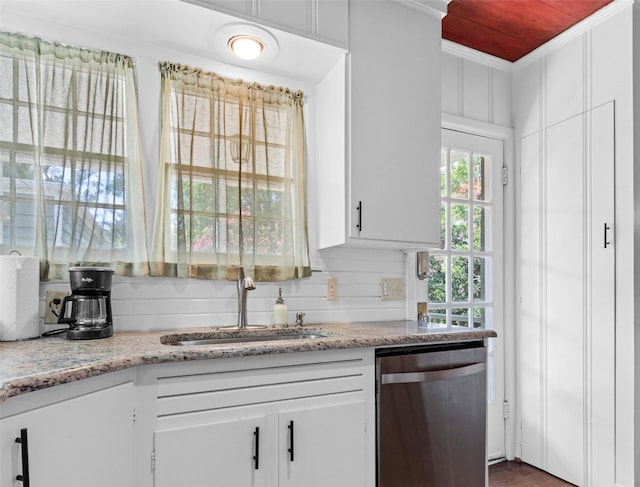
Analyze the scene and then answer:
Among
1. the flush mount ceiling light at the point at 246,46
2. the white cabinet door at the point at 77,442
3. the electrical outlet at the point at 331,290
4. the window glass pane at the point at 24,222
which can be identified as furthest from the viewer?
the electrical outlet at the point at 331,290

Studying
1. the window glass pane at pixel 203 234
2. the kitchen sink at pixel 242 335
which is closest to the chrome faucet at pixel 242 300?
the kitchen sink at pixel 242 335

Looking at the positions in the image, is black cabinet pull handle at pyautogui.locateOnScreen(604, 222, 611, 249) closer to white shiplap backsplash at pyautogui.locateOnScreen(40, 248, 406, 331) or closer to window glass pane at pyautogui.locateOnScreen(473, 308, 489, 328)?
window glass pane at pyautogui.locateOnScreen(473, 308, 489, 328)

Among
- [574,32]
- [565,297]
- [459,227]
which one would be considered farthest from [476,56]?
[565,297]

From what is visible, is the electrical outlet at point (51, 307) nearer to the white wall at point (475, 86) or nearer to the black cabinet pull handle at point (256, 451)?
the black cabinet pull handle at point (256, 451)

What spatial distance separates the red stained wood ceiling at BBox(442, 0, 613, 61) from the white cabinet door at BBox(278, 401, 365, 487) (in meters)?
2.12

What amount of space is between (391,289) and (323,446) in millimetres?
1058

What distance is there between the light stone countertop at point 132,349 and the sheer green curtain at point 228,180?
34 centimetres

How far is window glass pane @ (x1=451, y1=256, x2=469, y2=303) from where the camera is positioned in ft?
9.32

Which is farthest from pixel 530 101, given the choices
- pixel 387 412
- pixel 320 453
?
pixel 320 453

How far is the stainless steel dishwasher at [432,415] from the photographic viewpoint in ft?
5.74

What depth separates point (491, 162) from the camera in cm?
299

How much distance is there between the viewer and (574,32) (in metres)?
2.62

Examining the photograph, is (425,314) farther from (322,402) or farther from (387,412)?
(322,402)

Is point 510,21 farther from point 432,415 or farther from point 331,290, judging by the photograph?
point 432,415
